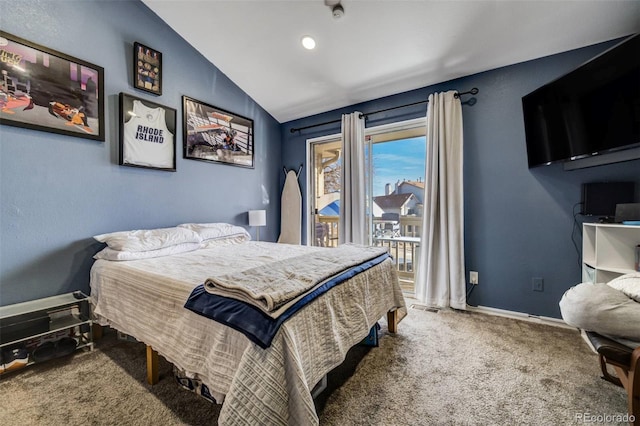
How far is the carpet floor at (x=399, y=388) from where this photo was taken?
1.38 meters

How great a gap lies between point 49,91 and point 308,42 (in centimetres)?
229

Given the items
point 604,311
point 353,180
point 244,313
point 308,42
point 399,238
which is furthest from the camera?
point 399,238

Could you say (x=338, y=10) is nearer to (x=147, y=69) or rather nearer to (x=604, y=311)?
(x=147, y=69)

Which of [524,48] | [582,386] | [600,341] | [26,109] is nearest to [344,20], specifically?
[524,48]

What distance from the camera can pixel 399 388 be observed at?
1584mm

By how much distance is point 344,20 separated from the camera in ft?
8.07

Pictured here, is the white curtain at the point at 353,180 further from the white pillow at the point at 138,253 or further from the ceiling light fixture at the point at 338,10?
the white pillow at the point at 138,253

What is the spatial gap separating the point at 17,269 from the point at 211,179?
183 cm

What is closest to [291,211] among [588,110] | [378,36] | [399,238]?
[399,238]

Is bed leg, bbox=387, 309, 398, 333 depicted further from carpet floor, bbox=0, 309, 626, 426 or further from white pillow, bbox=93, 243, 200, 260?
white pillow, bbox=93, 243, 200, 260

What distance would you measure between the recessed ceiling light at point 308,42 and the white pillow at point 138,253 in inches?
94.0

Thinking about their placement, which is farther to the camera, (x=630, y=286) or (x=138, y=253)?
(x=138, y=253)

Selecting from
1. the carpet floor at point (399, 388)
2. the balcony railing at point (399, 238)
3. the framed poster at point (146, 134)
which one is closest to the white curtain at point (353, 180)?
the balcony railing at point (399, 238)

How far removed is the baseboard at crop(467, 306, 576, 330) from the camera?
2426 millimetres
